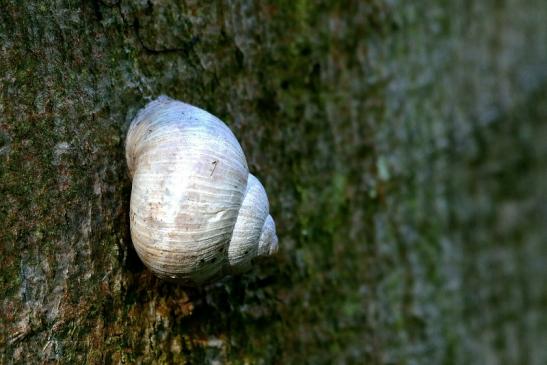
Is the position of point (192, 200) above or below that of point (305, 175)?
above

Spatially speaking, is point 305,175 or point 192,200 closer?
point 192,200

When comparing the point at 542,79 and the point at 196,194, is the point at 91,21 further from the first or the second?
the point at 542,79

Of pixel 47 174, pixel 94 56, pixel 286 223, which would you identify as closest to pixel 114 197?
pixel 47 174
